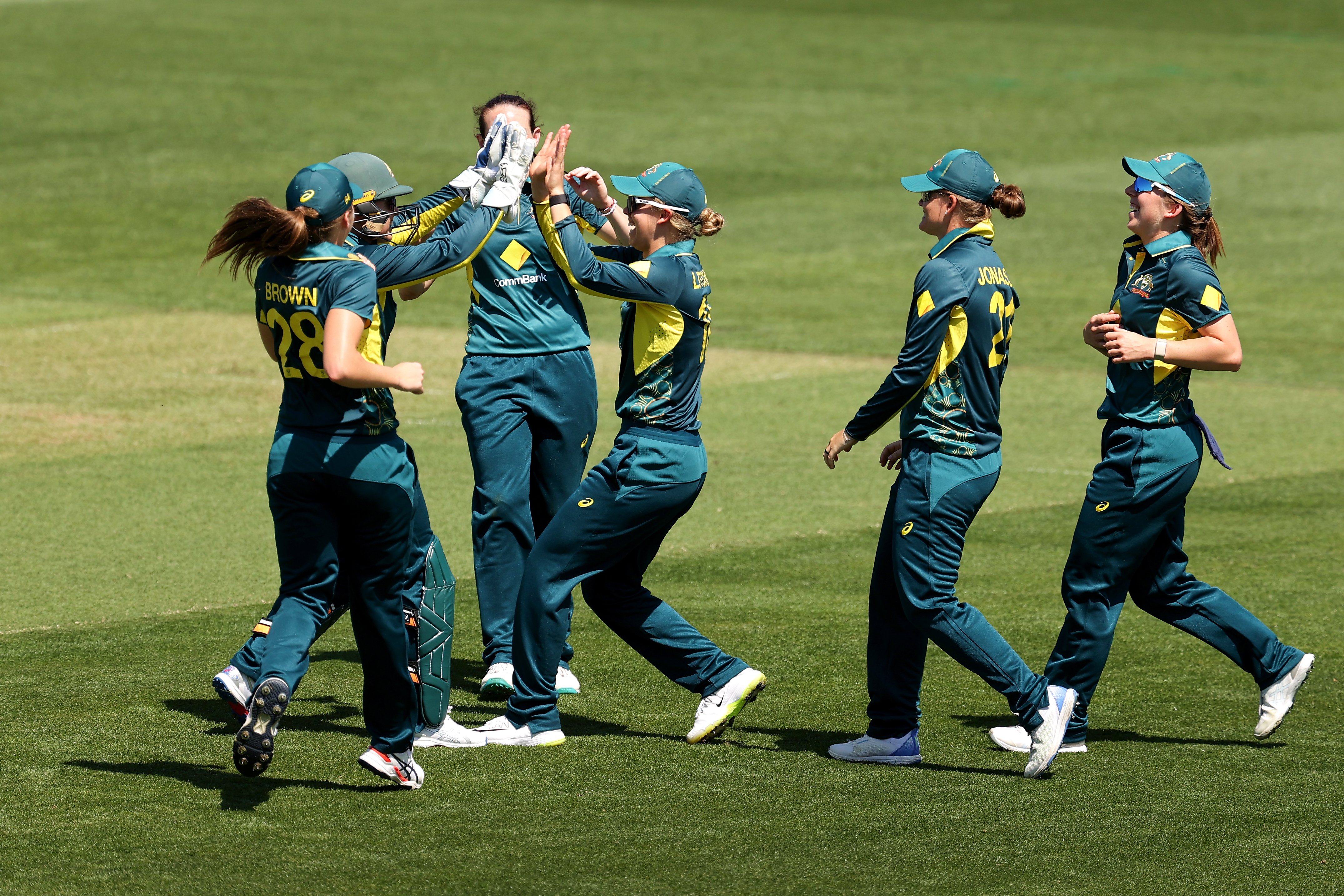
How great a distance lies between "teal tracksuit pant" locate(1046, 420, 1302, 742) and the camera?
746 cm

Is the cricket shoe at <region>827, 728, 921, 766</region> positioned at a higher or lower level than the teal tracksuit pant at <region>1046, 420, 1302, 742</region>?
lower

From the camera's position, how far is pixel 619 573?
7750 millimetres

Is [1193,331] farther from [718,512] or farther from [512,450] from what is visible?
[718,512]

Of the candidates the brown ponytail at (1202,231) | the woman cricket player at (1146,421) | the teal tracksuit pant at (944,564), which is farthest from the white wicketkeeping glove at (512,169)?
the brown ponytail at (1202,231)

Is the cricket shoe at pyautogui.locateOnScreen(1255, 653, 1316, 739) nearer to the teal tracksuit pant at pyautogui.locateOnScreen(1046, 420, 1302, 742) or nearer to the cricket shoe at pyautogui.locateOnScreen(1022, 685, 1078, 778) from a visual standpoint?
the teal tracksuit pant at pyautogui.locateOnScreen(1046, 420, 1302, 742)

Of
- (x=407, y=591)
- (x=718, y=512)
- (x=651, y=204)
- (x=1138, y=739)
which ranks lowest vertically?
(x=718, y=512)

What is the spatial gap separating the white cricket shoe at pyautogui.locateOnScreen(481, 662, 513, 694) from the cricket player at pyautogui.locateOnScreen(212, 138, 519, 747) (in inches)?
21.7

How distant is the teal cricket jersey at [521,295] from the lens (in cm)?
866

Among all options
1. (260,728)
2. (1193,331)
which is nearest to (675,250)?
Answer: (1193,331)

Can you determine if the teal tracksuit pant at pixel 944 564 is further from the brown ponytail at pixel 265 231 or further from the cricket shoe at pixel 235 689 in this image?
the cricket shoe at pixel 235 689

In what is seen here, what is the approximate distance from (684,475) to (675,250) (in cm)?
85

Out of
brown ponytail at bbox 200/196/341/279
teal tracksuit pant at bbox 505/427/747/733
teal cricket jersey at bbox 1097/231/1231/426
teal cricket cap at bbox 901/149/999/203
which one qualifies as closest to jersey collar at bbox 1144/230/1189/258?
teal cricket jersey at bbox 1097/231/1231/426

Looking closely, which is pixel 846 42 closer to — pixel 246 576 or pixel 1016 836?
pixel 246 576

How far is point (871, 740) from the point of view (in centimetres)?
746
